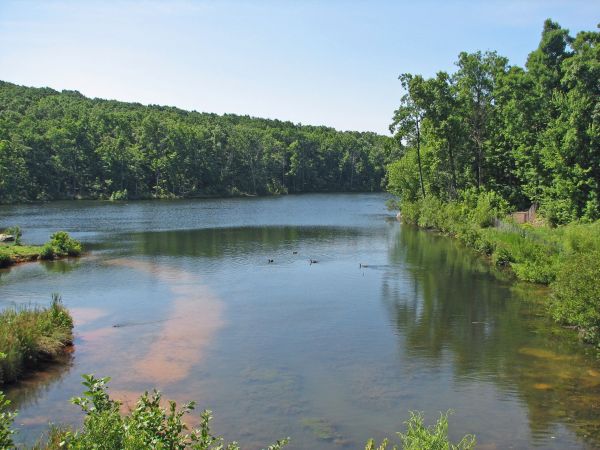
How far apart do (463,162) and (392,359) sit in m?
47.1

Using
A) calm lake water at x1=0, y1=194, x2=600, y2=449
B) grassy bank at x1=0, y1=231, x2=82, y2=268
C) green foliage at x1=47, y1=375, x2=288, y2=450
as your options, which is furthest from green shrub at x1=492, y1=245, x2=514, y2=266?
green foliage at x1=47, y1=375, x2=288, y2=450

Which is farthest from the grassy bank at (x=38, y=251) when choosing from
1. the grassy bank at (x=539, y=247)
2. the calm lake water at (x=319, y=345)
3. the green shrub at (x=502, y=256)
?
the grassy bank at (x=539, y=247)

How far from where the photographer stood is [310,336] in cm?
2634

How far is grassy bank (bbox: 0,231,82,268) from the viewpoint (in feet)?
138

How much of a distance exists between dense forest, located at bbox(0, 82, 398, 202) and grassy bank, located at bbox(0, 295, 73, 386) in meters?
82.2

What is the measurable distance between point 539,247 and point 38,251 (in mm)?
36393

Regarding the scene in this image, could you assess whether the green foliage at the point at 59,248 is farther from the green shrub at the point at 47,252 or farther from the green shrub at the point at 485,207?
the green shrub at the point at 485,207

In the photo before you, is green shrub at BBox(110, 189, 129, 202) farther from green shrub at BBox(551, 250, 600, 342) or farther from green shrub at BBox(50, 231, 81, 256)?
green shrub at BBox(551, 250, 600, 342)

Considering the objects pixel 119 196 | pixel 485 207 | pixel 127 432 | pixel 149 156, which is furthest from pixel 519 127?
pixel 149 156

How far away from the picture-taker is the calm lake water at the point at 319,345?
18.0 metres

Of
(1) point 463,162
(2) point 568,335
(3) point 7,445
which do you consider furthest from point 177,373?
(1) point 463,162

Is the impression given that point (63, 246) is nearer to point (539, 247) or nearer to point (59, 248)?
point (59, 248)

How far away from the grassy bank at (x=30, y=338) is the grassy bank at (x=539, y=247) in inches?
852

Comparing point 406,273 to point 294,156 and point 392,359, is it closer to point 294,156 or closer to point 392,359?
point 392,359
